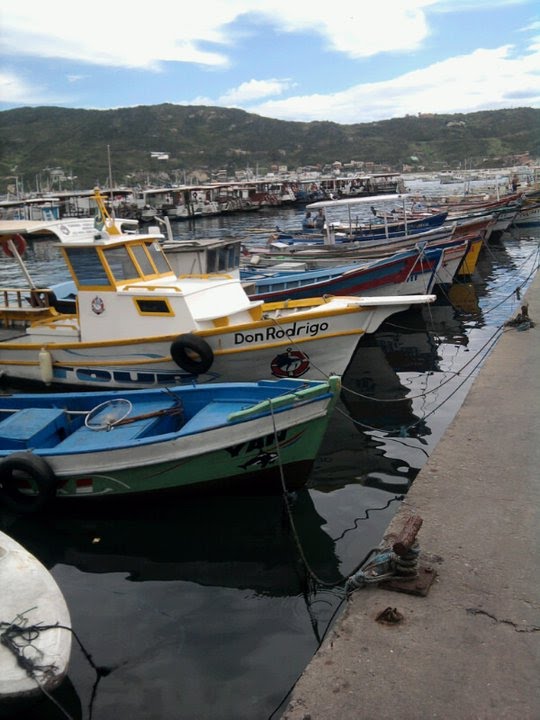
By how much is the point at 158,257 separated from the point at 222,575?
7.05 m

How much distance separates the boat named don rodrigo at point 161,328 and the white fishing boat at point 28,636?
5722 millimetres

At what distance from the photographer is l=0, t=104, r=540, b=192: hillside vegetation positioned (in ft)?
446

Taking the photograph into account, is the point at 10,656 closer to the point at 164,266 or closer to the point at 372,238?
the point at 164,266

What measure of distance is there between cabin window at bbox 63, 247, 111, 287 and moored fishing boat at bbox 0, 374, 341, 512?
3.60 m

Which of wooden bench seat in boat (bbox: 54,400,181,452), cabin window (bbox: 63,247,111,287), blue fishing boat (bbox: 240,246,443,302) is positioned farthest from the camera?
blue fishing boat (bbox: 240,246,443,302)

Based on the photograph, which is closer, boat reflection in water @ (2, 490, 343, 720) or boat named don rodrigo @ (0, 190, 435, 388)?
boat reflection in water @ (2, 490, 343, 720)

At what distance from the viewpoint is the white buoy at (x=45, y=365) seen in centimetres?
1138

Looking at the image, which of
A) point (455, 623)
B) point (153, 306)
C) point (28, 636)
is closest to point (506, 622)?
point (455, 623)

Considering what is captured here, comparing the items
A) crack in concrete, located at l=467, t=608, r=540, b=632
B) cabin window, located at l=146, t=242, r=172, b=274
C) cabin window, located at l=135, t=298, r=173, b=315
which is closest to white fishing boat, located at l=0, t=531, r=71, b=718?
crack in concrete, located at l=467, t=608, r=540, b=632

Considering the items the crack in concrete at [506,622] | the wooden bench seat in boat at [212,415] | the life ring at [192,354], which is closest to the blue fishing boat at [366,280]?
the life ring at [192,354]

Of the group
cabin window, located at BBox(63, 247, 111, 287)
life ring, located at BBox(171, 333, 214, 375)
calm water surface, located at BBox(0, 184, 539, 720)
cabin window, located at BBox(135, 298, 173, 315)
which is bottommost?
calm water surface, located at BBox(0, 184, 539, 720)

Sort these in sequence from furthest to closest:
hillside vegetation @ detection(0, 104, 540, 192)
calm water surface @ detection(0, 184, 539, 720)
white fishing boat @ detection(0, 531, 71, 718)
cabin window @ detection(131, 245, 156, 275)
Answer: hillside vegetation @ detection(0, 104, 540, 192), cabin window @ detection(131, 245, 156, 275), calm water surface @ detection(0, 184, 539, 720), white fishing boat @ detection(0, 531, 71, 718)

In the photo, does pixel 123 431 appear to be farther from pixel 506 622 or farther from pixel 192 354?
pixel 506 622

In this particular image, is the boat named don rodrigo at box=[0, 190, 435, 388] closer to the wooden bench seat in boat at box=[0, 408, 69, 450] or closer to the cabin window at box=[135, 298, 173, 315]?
the cabin window at box=[135, 298, 173, 315]
